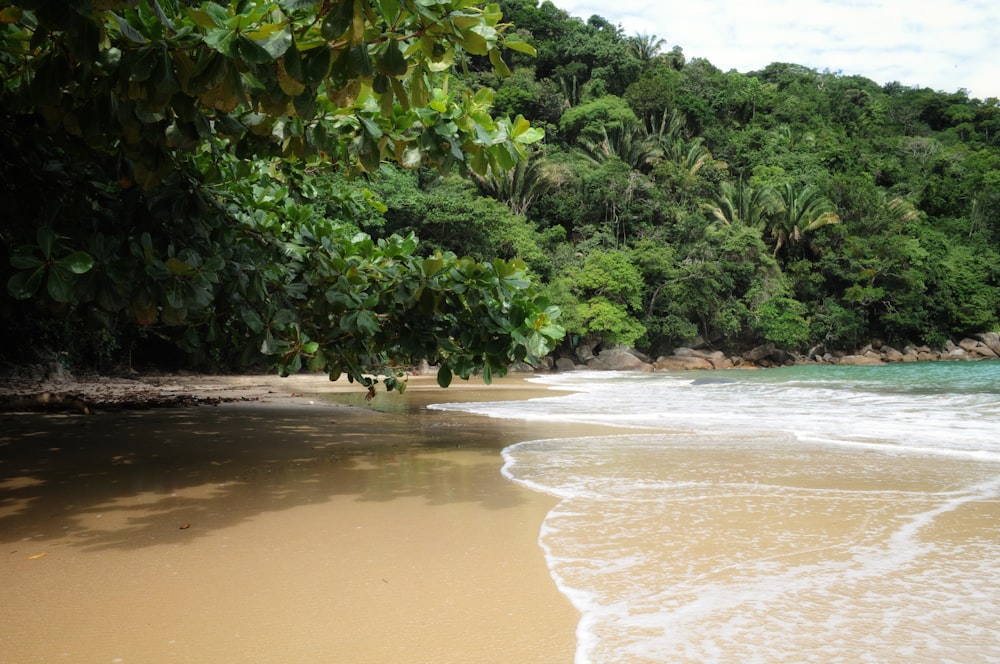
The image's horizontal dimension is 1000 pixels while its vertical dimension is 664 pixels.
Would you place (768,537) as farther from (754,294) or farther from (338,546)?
(754,294)

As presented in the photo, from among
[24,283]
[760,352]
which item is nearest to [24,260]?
[24,283]

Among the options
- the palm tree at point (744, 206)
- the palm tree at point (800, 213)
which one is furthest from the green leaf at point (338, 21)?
the palm tree at point (800, 213)

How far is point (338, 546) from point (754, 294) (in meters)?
29.1

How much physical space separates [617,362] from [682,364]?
3277 millimetres

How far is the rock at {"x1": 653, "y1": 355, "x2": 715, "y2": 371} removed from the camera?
92.5 ft

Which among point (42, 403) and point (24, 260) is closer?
point (24, 260)

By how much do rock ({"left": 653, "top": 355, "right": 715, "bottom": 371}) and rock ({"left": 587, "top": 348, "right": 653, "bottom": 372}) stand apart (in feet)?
3.11

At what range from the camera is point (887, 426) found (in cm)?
737

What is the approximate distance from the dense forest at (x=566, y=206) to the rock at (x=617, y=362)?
683mm

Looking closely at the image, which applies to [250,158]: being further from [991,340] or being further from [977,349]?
[991,340]

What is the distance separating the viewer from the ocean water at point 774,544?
1.95m

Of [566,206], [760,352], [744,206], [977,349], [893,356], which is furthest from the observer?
[744,206]

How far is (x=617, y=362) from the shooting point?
27.2 m

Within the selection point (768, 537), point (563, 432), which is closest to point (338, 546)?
point (768, 537)
